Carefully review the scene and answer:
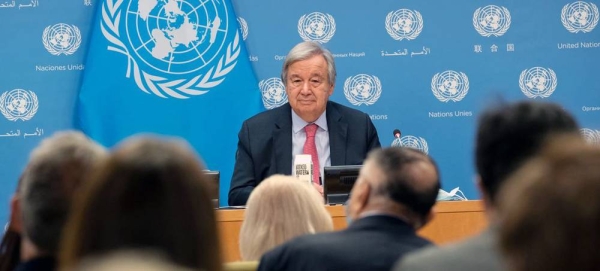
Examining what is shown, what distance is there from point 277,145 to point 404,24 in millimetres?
1919

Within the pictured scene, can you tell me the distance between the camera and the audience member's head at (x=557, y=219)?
115 centimetres

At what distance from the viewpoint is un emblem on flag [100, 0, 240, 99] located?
7281mm

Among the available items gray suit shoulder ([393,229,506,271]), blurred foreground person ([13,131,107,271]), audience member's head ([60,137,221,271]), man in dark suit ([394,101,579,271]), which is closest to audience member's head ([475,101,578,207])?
man in dark suit ([394,101,579,271])

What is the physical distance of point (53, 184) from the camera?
6.91 ft

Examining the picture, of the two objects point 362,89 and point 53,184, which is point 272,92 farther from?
point 53,184

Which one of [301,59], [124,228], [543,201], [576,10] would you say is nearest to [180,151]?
[124,228]

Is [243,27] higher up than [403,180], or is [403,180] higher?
[243,27]

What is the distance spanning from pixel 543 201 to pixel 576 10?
655 cm

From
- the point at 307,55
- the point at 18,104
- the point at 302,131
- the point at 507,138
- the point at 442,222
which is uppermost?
the point at 307,55

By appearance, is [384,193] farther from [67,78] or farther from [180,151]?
[67,78]

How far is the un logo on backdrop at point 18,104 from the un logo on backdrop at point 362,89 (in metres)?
2.37

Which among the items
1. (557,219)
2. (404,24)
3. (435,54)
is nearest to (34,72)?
(404,24)

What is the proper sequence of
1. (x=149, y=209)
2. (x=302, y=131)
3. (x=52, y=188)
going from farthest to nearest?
1. (x=302, y=131)
2. (x=52, y=188)
3. (x=149, y=209)

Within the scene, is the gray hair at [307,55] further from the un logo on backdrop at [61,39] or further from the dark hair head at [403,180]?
the dark hair head at [403,180]
